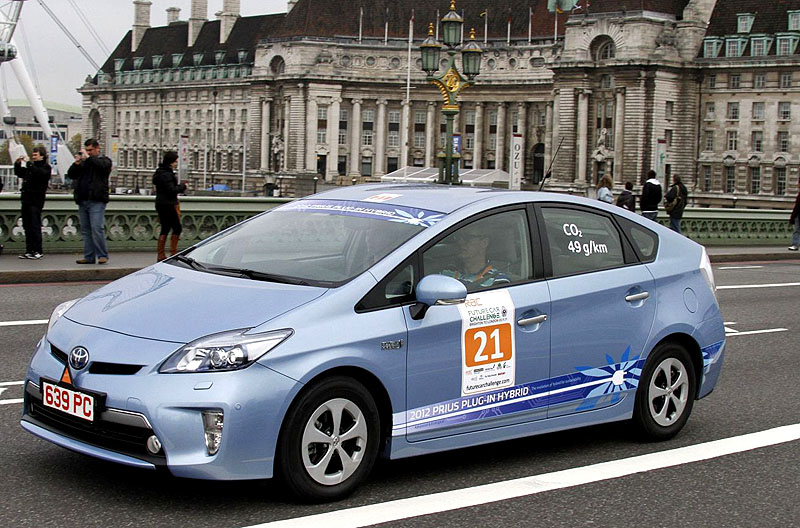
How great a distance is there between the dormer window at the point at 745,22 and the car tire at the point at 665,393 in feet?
368

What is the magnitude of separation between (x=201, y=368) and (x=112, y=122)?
186 meters

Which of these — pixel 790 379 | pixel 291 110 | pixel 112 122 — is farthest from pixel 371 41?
pixel 790 379

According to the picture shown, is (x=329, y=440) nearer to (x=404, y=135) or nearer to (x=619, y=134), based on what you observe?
(x=619, y=134)

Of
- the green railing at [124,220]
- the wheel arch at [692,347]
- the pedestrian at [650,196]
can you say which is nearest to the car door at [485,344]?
the wheel arch at [692,347]

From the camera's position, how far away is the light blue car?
5.55 metres

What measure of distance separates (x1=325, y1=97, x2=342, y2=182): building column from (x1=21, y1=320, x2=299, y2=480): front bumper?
13618 centimetres

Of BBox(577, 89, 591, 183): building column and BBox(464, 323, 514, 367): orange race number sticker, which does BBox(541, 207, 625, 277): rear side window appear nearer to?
BBox(464, 323, 514, 367): orange race number sticker

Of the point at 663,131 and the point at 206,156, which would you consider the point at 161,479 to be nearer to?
the point at 663,131

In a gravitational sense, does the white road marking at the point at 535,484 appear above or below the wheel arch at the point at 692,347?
below

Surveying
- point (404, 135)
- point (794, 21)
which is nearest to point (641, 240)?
point (794, 21)

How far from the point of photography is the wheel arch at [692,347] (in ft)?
25.1

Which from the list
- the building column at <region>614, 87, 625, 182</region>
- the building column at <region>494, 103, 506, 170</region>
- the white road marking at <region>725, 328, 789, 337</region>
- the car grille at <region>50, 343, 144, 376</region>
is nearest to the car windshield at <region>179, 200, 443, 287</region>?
the car grille at <region>50, 343, 144, 376</region>

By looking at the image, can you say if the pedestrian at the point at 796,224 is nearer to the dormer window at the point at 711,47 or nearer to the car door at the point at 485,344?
the car door at the point at 485,344

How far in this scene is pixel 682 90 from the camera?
115 meters
